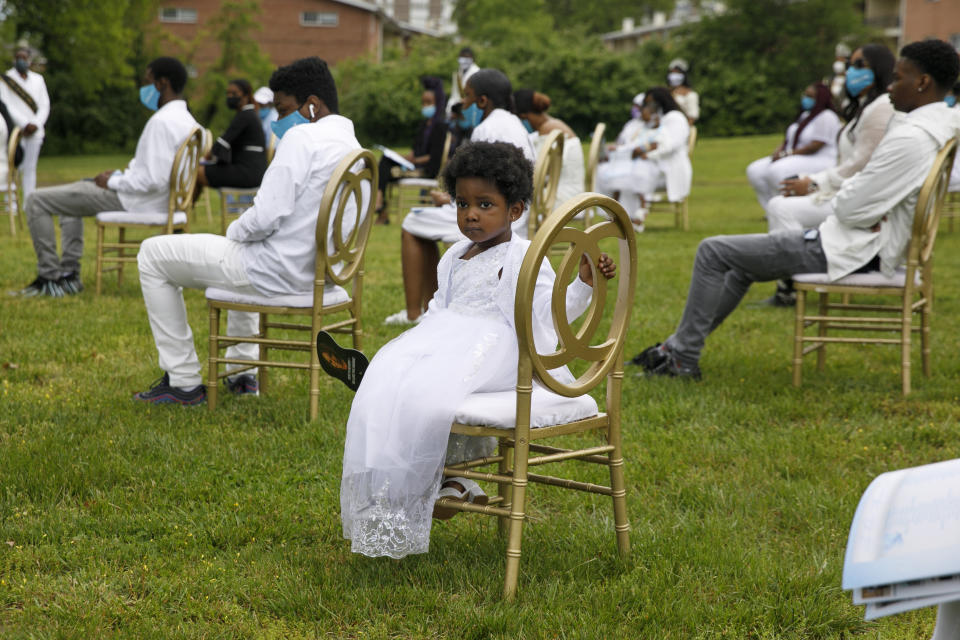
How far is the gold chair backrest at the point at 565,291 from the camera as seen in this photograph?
2662mm

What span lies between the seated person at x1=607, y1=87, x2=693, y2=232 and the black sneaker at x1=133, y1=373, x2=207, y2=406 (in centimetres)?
870

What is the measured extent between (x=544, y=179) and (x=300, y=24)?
143 feet

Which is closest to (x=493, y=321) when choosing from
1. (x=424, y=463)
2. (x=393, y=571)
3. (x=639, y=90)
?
(x=424, y=463)

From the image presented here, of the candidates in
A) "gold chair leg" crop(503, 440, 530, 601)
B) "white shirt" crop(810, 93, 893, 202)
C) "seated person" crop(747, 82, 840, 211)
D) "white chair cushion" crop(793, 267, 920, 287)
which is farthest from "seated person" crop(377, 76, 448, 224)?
"gold chair leg" crop(503, 440, 530, 601)

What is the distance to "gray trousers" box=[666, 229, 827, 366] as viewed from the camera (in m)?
5.30

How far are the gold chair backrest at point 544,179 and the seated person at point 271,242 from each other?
7.28 ft

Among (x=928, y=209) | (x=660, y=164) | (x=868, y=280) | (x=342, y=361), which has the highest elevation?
(x=660, y=164)

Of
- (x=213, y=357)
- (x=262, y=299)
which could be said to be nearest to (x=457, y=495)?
(x=262, y=299)

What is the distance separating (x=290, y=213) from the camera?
4473mm

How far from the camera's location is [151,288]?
4.76m

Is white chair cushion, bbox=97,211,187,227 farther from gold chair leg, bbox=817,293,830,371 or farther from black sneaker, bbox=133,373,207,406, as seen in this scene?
gold chair leg, bbox=817,293,830,371

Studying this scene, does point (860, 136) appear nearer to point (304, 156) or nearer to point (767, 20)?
point (304, 156)

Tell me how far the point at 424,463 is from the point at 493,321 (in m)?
0.50

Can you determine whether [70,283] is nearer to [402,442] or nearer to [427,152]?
[402,442]
